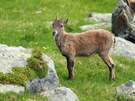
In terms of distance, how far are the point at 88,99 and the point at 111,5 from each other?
2421 cm

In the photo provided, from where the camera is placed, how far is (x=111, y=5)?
37.2 meters

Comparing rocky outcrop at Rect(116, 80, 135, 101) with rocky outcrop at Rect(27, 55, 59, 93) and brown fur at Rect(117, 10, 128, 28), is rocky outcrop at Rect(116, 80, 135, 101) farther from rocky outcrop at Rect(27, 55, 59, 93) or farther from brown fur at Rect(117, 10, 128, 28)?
brown fur at Rect(117, 10, 128, 28)

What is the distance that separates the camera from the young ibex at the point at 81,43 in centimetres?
1573

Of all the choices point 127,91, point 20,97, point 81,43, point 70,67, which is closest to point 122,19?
point 81,43

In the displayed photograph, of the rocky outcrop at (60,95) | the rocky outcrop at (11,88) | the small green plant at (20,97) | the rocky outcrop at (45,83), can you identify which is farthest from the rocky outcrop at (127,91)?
the rocky outcrop at (11,88)

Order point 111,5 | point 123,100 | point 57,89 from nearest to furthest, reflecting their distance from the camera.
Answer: point 57,89 → point 123,100 → point 111,5

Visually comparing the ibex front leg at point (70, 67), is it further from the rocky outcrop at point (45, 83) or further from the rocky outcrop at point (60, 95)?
the rocky outcrop at point (60, 95)

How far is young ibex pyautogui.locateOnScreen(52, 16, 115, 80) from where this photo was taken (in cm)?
1573

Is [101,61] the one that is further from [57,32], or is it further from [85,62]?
[57,32]

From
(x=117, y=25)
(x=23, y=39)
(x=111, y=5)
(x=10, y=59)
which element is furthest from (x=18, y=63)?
(x=111, y=5)

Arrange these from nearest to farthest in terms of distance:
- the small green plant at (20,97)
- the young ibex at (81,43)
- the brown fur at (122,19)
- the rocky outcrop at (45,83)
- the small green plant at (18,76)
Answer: the small green plant at (20,97)
the small green plant at (18,76)
the rocky outcrop at (45,83)
the young ibex at (81,43)
the brown fur at (122,19)

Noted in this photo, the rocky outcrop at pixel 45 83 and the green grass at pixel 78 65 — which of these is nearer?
the rocky outcrop at pixel 45 83

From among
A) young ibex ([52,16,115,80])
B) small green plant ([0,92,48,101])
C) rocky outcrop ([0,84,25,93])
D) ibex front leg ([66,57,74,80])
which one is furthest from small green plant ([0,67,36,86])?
young ibex ([52,16,115,80])

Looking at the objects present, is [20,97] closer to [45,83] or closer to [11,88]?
[11,88]
